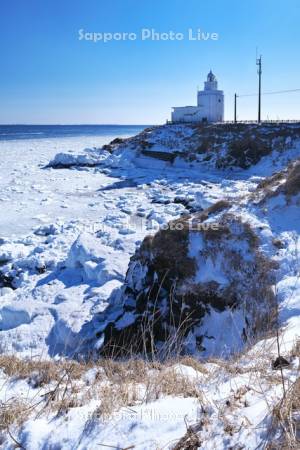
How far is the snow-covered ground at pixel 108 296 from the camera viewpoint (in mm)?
2541

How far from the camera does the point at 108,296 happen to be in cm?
867

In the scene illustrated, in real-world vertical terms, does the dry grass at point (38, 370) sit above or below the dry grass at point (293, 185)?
below

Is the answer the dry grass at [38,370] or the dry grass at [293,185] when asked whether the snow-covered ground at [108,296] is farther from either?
the dry grass at [293,185]

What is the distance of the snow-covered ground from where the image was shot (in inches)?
100

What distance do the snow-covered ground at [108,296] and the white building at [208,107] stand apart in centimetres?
2732

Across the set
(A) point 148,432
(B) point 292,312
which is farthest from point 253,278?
(A) point 148,432

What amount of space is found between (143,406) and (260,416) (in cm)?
94

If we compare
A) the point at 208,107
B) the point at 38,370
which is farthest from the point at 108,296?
the point at 208,107

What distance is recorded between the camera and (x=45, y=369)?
3.87 meters

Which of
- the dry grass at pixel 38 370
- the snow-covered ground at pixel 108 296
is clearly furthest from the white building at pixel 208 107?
the dry grass at pixel 38 370

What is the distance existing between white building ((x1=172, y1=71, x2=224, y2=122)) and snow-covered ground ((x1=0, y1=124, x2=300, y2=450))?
1076 inches

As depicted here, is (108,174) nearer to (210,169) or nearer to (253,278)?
(210,169)

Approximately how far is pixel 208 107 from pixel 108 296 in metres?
47.7

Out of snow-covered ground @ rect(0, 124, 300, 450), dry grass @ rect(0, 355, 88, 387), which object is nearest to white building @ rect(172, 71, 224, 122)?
snow-covered ground @ rect(0, 124, 300, 450)
